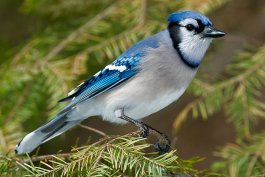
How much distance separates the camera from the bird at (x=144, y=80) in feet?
7.70

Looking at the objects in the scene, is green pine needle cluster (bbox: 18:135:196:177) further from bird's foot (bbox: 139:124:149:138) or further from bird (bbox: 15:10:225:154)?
bird (bbox: 15:10:225:154)

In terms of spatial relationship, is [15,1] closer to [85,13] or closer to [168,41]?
[85,13]

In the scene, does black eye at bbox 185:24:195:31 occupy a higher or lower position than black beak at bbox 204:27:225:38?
higher

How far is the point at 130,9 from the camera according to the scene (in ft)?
9.38

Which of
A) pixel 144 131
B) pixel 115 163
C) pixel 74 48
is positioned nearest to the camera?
pixel 115 163

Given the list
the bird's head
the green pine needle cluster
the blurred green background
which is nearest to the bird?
the bird's head

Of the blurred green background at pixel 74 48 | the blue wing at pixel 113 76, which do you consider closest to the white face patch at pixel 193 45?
the blue wing at pixel 113 76

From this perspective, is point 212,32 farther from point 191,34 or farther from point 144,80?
point 144,80

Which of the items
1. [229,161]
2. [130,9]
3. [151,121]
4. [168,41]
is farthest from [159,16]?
[151,121]

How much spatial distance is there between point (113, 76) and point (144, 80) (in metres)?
0.13

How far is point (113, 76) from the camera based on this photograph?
7.98ft

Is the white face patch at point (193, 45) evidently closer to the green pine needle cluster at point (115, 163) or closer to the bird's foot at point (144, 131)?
the bird's foot at point (144, 131)

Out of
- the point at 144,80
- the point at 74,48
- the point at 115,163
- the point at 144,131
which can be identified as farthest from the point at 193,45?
the point at 115,163

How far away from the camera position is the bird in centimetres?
235
